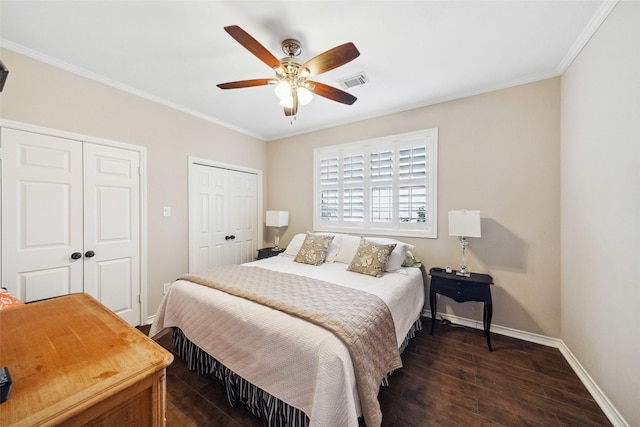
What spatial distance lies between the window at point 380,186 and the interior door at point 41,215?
2806 millimetres

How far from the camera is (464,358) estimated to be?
2.18 meters

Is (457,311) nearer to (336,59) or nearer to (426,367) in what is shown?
(426,367)

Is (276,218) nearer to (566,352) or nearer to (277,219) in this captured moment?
(277,219)

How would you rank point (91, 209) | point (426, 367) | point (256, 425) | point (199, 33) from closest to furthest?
1. point (256, 425)
2. point (199, 33)
3. point (426, 367)
4. point (91, 209)

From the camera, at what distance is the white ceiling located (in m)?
1.62

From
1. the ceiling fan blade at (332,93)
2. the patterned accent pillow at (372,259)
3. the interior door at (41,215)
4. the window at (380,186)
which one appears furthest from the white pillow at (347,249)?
the interior door at (41,215)

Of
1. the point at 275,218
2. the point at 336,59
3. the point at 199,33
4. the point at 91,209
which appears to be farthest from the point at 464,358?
the point at 91,209

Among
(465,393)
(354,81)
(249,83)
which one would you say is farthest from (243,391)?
(354,81)

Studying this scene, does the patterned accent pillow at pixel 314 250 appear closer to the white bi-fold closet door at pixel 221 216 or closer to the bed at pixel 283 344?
the bed at pixel 283 344

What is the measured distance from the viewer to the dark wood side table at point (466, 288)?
2328 millimetres

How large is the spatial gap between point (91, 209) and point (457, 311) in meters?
4.04

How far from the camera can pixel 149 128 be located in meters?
2.83

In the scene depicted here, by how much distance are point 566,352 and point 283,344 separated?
2.60 m

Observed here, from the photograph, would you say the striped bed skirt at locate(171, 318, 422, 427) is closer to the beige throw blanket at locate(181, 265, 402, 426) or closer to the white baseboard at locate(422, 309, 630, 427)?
the beige throw blanket at locate(181, 265, 402, 426)
